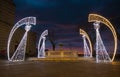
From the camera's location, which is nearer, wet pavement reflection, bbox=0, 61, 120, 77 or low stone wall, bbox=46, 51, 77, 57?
wet pavement reflection, bbox=0, 61, 120, 77

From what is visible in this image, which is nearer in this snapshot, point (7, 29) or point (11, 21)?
point (7, 29)

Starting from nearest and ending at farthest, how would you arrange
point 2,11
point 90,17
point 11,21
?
point 90,17, point 2,11, point 11,21

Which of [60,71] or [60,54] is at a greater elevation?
[60,54]

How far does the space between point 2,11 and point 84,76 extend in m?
99.4

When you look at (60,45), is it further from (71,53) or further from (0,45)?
(0,45)

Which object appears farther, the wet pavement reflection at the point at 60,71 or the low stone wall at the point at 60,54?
the low stone wall at the point at 60,54

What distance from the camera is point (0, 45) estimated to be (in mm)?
98875

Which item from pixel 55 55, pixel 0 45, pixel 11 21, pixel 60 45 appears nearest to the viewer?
pixel 55 55

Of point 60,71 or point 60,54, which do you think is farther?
point 60,54

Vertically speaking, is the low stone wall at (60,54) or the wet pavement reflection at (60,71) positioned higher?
the low stone wall at (60,54)

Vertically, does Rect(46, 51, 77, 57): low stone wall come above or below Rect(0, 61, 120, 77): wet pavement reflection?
above

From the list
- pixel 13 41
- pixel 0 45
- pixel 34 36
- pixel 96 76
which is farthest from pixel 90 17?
pixel 34 36

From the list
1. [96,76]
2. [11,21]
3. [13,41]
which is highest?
[11,21]

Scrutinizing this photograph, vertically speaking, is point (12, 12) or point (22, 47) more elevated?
point (12, 12)
